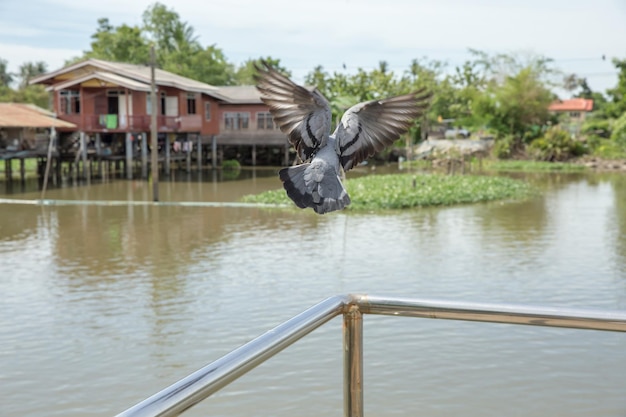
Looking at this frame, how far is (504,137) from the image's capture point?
137 feet

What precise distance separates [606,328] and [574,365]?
18.6 feet

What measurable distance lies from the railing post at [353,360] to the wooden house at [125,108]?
78.3 feet

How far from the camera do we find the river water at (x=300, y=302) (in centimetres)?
669

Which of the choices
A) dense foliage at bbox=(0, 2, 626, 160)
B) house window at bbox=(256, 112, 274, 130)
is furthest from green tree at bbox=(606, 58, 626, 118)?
house window at bbox=(256, 112, 274, 130)

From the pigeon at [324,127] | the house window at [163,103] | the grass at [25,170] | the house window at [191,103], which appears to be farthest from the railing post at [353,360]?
the house window at [191,103]

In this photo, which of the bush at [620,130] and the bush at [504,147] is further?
the bush at [504,147]

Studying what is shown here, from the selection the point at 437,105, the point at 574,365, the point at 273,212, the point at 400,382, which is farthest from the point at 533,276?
the point at 437,105

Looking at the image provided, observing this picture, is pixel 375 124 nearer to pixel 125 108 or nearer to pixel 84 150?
pixel 84 150

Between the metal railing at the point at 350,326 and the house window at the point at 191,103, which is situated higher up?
the house window at the point at 191,103

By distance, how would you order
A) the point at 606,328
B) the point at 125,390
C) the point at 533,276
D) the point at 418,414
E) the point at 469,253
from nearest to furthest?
the point at 606,328, the point at 418,414, the point at 125,390, the point at 533,276, the point at 469,253

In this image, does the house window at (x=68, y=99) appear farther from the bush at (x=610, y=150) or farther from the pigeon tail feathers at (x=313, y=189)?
the pigeon tail feathers at (x=313, y=189)

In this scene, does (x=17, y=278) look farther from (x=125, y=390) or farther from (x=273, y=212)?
(x=273, y=212)

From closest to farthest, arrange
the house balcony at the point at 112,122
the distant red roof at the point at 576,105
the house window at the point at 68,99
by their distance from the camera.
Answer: the house balcony at the point at 112,122
the house window at the point at 68,99
the distant red roof at the point at 576,105

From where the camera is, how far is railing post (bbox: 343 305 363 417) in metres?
2.21
